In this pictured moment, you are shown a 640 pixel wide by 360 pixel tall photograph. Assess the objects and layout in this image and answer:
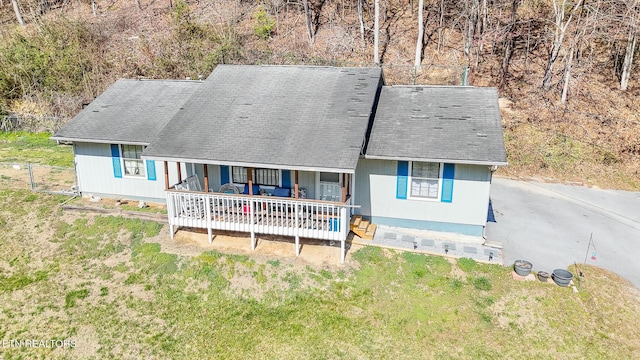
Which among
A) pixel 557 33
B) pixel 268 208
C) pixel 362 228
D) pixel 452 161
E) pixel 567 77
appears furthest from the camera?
pixel 557 33

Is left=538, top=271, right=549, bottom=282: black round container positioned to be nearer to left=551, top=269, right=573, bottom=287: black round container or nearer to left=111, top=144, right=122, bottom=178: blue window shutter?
left=551, top=269, right=573, bottom=287: black round container

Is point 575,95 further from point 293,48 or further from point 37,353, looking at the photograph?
point 37,353

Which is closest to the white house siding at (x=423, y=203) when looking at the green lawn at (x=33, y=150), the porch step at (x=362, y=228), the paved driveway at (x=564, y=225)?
the porch step at (x=362, y=228)

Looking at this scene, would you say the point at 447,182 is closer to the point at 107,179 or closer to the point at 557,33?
the point at 107,179

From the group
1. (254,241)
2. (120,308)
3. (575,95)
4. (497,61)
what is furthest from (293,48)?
(120,308)

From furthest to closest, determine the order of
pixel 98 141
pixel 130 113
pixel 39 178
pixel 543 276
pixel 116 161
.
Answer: pixel 39 178 → pixel 130 113 → pixel 116 161 → pixel 98 141 → pixel 543 276

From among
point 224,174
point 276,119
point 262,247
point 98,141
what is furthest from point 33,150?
point 262,247
